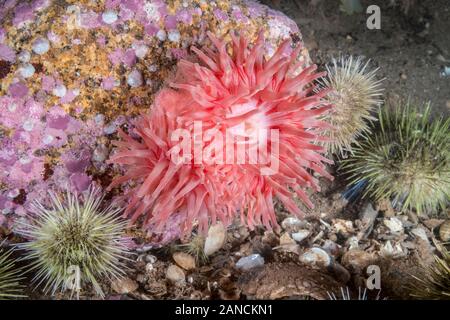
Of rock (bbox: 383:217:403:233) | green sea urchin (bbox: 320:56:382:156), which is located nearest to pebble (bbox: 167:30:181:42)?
green sea urchin (bbox: 320:56:382:156)

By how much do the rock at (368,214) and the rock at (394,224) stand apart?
0.12 m

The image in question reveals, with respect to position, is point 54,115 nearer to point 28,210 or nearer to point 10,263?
point 28,210

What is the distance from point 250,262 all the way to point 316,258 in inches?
23.1

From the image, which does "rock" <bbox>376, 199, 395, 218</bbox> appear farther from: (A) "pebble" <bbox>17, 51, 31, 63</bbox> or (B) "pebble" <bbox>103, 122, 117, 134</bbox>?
(A) "pebble" <bbox>17, 51, 31, 63</bbox>

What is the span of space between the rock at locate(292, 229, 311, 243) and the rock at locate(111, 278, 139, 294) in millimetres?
1537

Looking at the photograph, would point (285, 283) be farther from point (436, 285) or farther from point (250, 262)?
point (436, 285)

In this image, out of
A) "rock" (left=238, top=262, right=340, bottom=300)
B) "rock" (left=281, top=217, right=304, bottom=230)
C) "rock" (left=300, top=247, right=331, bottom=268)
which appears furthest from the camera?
"rock" (left=281, top=217, right=304, bottom=230)

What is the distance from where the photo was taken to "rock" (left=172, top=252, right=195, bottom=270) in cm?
359

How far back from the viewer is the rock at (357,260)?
3729mm

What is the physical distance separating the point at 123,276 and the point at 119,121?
49.1 inches

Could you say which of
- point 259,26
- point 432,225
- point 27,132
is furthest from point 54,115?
point 432,225

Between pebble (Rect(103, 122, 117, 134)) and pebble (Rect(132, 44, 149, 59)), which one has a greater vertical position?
pebble (Rect(132, 44, 149, 59))

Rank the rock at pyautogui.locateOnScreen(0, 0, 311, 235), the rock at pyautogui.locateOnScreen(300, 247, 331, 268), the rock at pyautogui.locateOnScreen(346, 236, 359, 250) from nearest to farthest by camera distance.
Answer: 1. the rock at pyautogui.locateOnScreen(0, 0, 311, 235)
2. the rock at pyautogui.locateOnScreen(300, 247, 331, 268)
3. the rock at pyautogui.locateOnScreen(346, 236, 359, 250)
